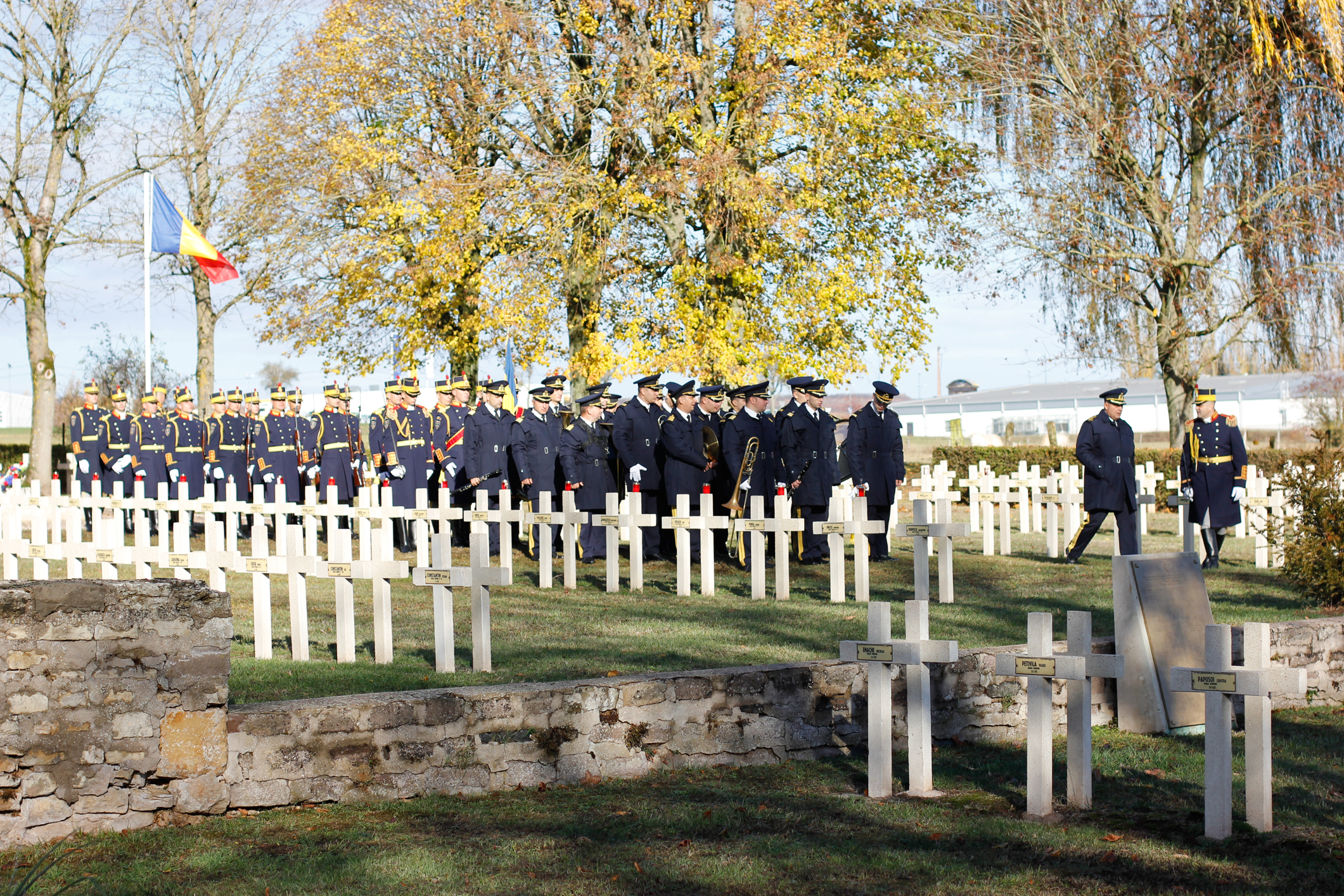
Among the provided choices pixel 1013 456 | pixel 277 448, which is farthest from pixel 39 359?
pixel 1013 456

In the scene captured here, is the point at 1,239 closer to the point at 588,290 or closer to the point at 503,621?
the point at 588,290

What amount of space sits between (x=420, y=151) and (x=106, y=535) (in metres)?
13.4

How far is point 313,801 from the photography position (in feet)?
19.9

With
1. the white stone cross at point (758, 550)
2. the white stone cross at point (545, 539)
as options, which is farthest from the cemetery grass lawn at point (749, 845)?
the white stone cross at point (545, 539)

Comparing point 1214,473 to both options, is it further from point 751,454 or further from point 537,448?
point 537,448

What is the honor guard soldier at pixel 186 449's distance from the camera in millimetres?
20281

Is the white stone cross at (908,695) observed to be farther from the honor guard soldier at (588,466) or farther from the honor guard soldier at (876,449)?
the honor guard soldier at (588,466)

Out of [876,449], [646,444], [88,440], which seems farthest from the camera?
[88,440]

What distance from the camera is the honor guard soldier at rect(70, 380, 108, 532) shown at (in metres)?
20.4

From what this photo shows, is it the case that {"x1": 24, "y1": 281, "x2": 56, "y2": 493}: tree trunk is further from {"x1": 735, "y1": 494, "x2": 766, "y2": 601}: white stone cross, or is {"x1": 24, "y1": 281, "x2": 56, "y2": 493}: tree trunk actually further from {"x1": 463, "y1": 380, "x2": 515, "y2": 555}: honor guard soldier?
{"x1": 735, "y1": 494, "x2": 766, "y2": 601}: white stone cross

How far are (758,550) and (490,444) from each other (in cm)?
553

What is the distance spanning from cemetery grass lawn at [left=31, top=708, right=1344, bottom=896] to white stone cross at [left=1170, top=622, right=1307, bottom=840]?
0.35 feet

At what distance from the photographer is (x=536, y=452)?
1580 cm

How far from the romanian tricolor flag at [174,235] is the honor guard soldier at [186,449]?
5891 millimetres
